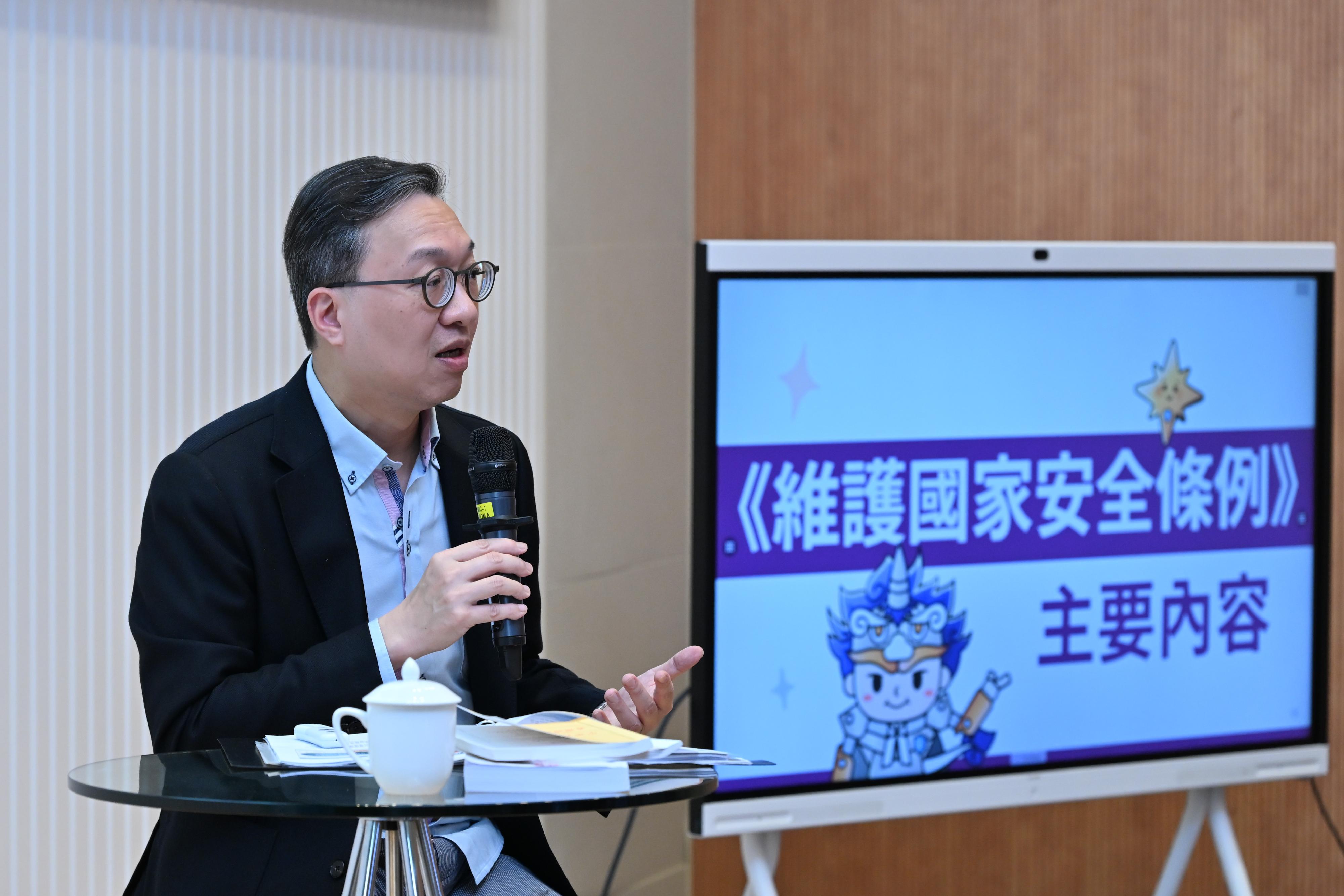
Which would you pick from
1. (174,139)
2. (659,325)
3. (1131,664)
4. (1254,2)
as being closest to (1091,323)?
(1131,664)

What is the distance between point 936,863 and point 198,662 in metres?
2.15

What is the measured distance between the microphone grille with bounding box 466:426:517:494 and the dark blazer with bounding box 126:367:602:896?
19cm

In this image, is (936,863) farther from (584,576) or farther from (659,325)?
(659,325)

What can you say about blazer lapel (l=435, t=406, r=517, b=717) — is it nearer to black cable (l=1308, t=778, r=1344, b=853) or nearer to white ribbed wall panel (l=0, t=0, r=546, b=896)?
white ribbed wall panel (l=0, t=0, r=546, b=896)

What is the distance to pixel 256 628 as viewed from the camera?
1547mm

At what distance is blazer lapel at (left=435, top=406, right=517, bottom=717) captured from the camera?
1.69 meters

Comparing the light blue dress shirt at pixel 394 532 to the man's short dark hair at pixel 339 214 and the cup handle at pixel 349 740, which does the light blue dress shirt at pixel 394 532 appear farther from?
the cup handle at pixel 349 740

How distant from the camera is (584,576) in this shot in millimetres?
Answer: 2637

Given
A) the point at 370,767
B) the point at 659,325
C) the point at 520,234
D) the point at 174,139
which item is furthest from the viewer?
the point at 659,325

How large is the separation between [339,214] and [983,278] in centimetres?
130

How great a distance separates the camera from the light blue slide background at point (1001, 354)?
2.33 metres

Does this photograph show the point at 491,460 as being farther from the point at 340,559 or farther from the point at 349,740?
the point at 349,740

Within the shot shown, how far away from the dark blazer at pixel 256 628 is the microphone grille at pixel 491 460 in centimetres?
19

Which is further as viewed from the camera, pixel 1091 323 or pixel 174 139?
pixel 1091 323
